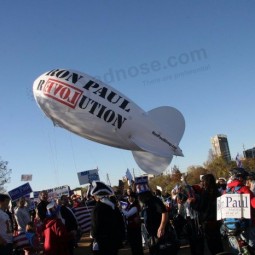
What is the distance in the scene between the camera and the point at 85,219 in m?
12.0

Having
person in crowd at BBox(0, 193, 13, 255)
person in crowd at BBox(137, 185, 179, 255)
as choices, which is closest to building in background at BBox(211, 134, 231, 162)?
person in crowd at BBox(137, 185, 179, 255)

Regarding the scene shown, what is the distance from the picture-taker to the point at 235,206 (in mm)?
5777

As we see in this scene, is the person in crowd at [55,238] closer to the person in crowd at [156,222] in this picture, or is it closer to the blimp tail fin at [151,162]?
the person in crowd at [156,222]

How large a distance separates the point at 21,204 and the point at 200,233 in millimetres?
6143

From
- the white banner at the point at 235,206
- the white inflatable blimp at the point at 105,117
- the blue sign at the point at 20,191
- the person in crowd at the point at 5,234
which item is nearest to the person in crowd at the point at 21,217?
the person in crowd at the point at 5,234

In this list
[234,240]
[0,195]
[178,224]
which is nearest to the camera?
[234,240]

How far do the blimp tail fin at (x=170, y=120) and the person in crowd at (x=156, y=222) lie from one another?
1361cm

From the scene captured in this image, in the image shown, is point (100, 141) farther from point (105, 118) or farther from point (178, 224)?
point (178, 224)

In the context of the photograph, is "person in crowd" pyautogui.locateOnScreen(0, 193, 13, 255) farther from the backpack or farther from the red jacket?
the backpack

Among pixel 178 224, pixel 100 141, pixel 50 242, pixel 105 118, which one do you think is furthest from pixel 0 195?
pixel 100 141

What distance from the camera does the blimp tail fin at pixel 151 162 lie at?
20.1 meters

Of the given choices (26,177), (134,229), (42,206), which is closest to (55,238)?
(134,229)

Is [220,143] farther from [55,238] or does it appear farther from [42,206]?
[55,238]

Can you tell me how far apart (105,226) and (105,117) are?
12.4m
